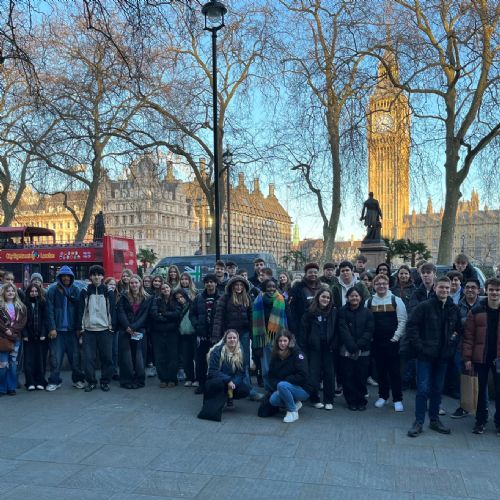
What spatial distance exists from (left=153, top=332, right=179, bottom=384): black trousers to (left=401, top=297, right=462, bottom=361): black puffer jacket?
11.8 feet

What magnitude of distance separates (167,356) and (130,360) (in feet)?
1.83

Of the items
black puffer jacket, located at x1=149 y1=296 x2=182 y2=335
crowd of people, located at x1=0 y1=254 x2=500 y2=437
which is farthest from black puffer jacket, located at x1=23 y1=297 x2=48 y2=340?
black puffer jacket, located at x1=149 y1=296 x2=182 y2=335

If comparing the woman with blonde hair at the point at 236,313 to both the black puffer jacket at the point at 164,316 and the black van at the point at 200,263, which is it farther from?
the black van at the point at 200,263

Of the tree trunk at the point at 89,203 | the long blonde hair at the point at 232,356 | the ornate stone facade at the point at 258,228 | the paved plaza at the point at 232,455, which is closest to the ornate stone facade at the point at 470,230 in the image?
the ornate stone facade at the point at 258,228

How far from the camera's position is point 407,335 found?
19.9ft

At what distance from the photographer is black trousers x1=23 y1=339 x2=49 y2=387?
7961mm

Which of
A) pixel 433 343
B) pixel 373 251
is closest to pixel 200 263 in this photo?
pixel 373 251

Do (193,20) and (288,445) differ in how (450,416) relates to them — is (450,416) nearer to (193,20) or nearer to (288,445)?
(288,445)

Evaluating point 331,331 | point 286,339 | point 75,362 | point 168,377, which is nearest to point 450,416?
point 331,331

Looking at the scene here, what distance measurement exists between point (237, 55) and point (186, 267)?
9615 mm

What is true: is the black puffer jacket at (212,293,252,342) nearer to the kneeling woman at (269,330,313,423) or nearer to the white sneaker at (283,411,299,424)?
the kneeling woman at (269,330,313,423)

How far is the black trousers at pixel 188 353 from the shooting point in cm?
823

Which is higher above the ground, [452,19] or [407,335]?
[452,19]

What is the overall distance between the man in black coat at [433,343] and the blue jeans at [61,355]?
493 cm
